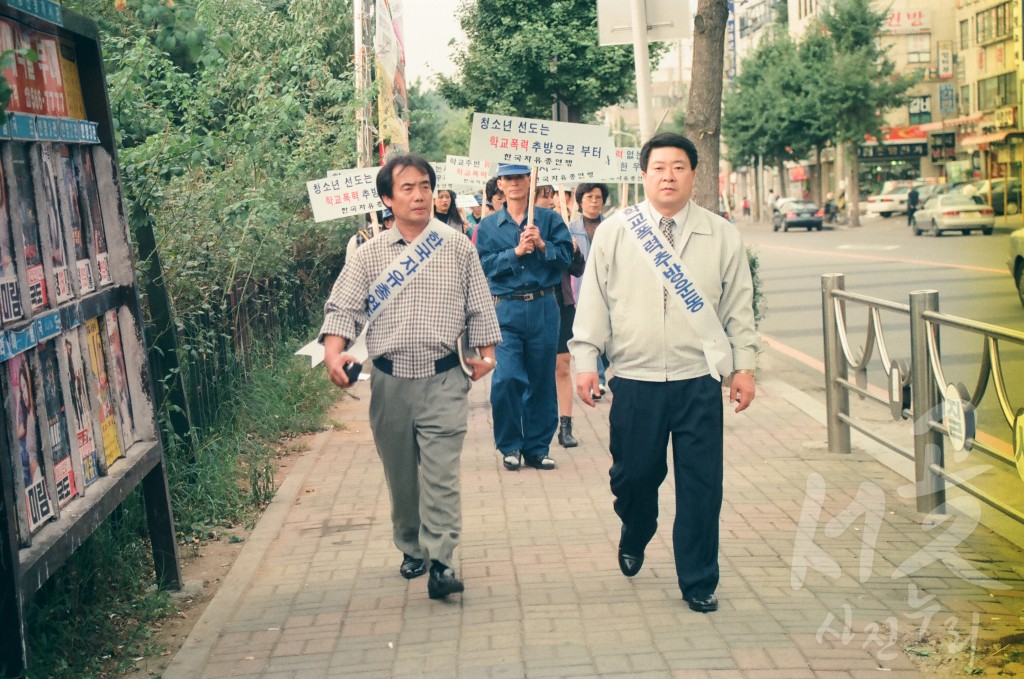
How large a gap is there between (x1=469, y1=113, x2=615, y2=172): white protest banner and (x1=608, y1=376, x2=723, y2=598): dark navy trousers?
3172 mm

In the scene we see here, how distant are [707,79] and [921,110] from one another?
61.7m

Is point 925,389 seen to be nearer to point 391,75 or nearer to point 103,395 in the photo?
point 103,395

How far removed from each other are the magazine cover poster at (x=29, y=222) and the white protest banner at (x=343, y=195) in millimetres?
6144

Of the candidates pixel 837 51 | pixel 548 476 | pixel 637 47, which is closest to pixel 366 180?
pixel 637 47

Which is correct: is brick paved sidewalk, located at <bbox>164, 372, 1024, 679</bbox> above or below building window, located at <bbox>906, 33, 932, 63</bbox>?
below

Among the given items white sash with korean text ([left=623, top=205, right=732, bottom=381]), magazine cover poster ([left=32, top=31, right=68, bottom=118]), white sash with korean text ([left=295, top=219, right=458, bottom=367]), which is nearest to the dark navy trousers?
white sash with korean text ([left=623, top=205, right=732, bottom=381])

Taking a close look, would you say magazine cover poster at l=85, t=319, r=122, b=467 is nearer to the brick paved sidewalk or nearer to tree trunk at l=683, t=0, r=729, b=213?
the brick paved sidewalk

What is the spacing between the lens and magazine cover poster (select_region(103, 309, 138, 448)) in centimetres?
503

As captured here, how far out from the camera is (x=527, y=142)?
25.9 feet

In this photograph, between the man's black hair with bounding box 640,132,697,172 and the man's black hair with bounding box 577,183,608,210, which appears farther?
the man's black hair with bounding box 577,183,608,210

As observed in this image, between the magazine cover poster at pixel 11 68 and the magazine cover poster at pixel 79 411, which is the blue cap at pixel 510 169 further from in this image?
the magazine cover poster at pixel 11 68

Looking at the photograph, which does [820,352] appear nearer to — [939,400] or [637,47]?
[637,47]

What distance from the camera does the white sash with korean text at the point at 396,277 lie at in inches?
206

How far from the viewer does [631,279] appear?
4898mm
